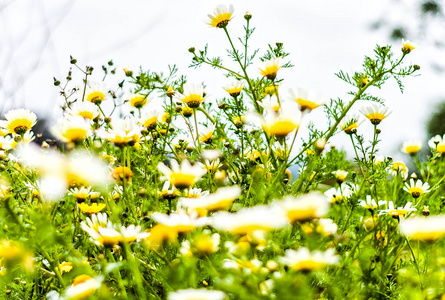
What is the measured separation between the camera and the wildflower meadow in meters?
0.69

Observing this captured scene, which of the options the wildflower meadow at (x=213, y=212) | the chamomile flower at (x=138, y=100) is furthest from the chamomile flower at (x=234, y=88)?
the chamomile flower at (x=138, y=100)

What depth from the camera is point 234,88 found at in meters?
1.52

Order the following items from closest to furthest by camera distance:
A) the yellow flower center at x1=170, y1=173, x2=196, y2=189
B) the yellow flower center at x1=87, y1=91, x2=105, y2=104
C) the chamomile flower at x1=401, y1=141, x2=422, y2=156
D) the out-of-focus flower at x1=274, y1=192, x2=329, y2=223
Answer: the out-of-focus flower at x1=274, y1=192, x2=329, y2=223, the yellow flower center at x1=170, y1=173, x2=196, y2=189, the yellow flower center at x1=87, y1=91, x2=105, y2=104, the chamomile flower at x1=401, y1=141, x2=422, y2=156

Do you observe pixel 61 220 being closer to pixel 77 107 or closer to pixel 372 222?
pixel 77 107

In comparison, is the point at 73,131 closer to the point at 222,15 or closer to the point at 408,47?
the point at 222,15

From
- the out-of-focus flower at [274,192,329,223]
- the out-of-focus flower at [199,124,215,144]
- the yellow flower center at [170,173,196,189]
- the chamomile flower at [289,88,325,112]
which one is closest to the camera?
the out-of-focus flower at [274,192,329,223]

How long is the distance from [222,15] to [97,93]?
1.70ft

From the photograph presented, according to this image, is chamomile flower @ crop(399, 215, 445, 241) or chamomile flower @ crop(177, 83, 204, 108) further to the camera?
chamomile flower @ crop(177, 83, 204, 108)

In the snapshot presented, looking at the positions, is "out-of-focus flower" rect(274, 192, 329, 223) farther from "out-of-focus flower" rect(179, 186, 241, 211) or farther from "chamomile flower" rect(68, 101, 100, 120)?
"chamomile flower" rect(68, 101, 100, 120)

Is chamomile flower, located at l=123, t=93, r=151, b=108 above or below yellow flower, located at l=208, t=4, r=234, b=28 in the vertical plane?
below

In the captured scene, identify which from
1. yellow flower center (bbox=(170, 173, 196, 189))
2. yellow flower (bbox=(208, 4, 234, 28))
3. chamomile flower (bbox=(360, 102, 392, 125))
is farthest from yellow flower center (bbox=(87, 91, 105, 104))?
chamomile flower (bbox=(360, 102, 392, 125))

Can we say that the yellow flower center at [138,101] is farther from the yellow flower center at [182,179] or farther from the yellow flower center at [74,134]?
the yellow flower center at [182,179]

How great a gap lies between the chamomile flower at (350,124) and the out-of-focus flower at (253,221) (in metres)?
0.85

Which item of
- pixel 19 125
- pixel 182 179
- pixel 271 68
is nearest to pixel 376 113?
pixel 271 68
